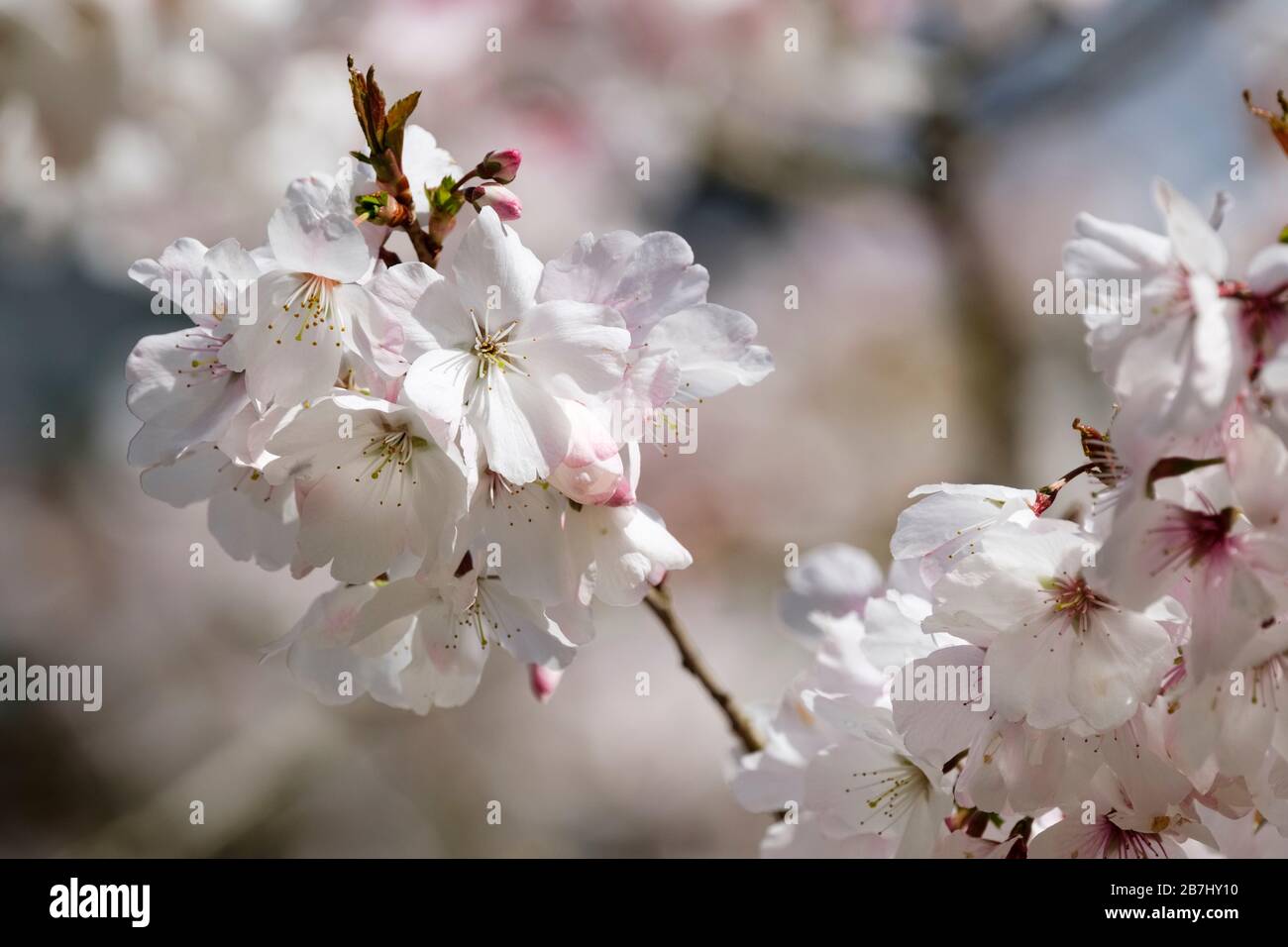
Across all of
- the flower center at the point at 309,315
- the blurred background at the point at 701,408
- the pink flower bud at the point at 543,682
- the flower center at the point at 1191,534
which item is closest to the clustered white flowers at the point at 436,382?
the flower center at the point at 309,315

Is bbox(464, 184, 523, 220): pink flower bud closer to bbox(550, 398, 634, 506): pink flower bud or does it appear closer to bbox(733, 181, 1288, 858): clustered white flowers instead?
bbox(550, 398, 634, 506): pink flower bud

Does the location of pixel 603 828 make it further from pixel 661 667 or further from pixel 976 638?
pixel 976 638

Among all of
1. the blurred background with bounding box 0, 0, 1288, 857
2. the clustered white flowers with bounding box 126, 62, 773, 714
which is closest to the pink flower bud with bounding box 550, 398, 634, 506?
the clustered white flowers with bounding box 126, 62, 773, 714

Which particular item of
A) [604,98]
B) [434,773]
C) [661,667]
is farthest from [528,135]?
[434,773]

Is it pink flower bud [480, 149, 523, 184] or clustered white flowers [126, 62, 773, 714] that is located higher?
pink flower bud [480, 149, 523, 184]

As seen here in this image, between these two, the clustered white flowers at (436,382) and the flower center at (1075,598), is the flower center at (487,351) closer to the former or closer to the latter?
the clustered white flowers at (436,382)

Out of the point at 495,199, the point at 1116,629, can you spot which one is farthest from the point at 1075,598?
the point at 495,199
